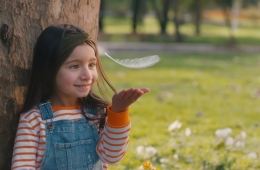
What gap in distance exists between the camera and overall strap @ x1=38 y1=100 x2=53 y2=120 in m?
2.37

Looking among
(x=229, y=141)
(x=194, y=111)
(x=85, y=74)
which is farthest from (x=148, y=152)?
(x=194, y=111)

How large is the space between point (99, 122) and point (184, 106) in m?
4.60

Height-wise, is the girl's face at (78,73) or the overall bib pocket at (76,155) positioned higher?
the girl's face at (78,73)

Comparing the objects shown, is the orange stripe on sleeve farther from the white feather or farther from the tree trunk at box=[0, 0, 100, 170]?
the tree trunk at box=[0, 0, 100, 170]

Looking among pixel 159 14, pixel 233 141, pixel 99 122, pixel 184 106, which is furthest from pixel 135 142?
pixel 159 14

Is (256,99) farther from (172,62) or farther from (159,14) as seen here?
(159,14)

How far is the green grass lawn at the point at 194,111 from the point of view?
13.7 ft

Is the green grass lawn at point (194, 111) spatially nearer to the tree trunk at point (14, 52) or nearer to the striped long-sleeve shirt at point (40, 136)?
the striped long-sleeve shirt at point (40, 136)

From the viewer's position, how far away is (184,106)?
704cm

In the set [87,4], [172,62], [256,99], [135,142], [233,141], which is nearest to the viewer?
[87,4]

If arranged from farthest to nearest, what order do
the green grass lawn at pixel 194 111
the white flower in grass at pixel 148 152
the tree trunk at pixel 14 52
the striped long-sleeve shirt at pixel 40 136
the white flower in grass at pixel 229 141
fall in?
the green grass lawn at pixel 194 111 < the white flower in grass at pixel 148 152 < the white flower in grass at pixel 229 141 < the tree trunk at pixel 14 52 < the striped long-sleeve shirt at pixel 40 136

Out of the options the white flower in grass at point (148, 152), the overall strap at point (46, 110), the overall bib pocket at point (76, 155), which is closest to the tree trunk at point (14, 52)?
the overall strap at point (46, 110)

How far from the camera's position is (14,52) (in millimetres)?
2516

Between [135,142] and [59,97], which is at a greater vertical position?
[59,97]
